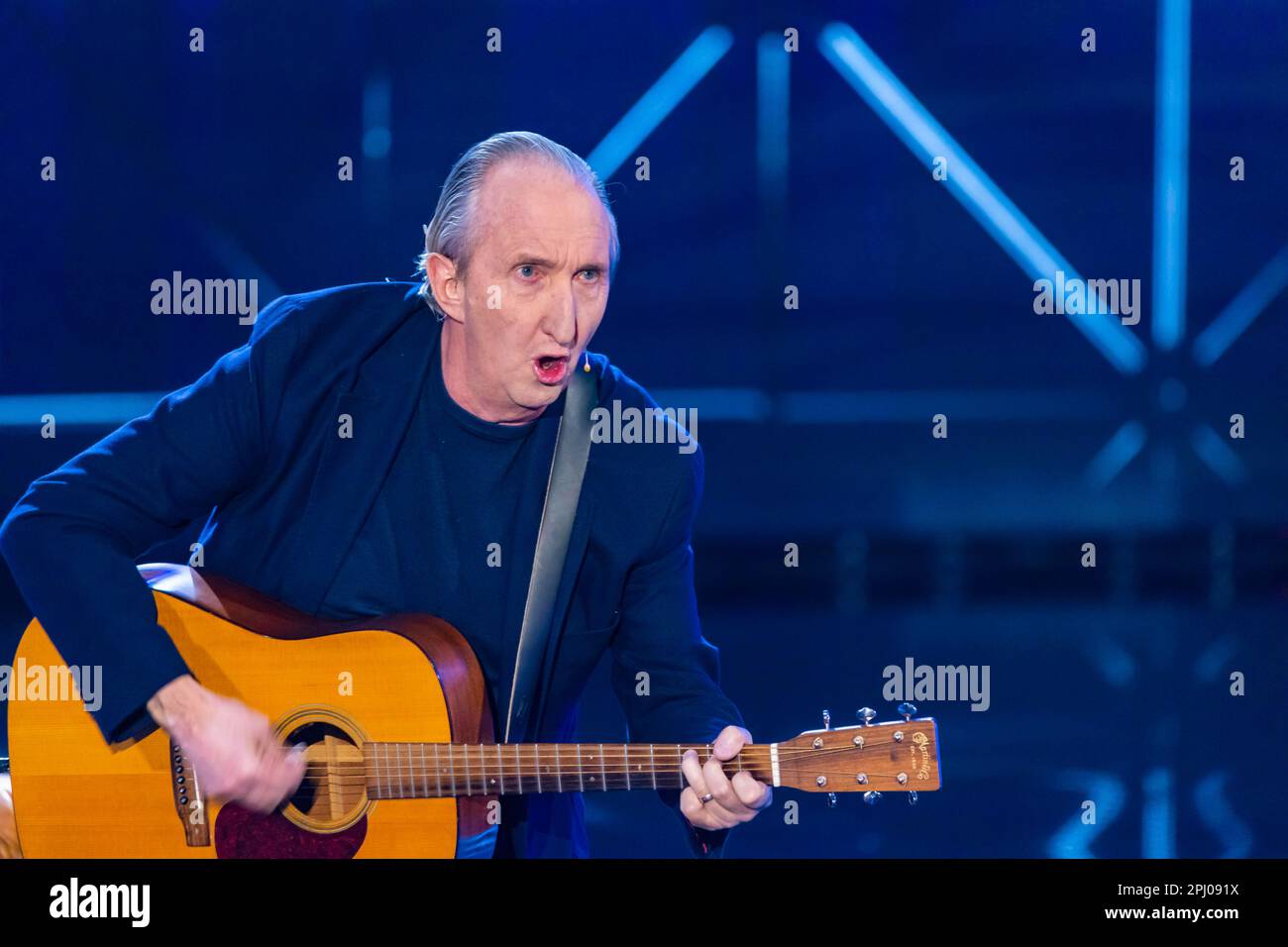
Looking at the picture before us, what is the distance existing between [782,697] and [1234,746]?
1.33 m

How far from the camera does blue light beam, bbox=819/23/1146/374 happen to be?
255 inches

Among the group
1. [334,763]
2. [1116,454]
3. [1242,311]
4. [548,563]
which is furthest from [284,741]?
[1242,311]

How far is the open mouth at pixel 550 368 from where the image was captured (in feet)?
7.56

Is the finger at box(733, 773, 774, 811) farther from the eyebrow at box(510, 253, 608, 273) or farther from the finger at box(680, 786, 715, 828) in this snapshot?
the eyebrow at box(510, 253, 608, 273)

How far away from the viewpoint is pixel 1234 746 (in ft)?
13.5

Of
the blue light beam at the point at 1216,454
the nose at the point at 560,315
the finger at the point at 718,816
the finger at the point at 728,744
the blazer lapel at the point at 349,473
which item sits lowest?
the finger at the point at 718,816

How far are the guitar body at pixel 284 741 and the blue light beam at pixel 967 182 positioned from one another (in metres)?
4.88

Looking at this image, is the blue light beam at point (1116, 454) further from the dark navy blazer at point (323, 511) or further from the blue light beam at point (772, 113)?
Answer: the dark navy blazer at point (323, 511)

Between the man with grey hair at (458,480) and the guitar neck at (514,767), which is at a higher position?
the man with grey hair at (458,480)

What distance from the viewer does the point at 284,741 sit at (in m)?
2.17

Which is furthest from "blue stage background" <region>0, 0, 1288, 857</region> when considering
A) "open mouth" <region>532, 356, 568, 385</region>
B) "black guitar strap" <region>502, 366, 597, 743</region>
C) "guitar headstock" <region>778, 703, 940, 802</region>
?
"guitar headstock" <region>778, 703, 940, 802</region>

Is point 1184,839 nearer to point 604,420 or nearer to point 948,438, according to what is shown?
point 604,420

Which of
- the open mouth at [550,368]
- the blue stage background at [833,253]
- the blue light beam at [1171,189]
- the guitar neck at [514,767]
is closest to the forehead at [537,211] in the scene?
the open mouth at [550,368]
